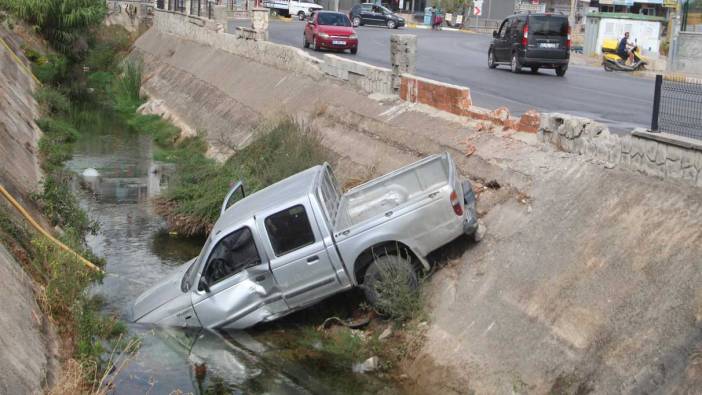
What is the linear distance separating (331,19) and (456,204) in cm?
2908

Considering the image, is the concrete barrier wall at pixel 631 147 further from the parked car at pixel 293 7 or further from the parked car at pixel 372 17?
the parked car at pixel 293 7

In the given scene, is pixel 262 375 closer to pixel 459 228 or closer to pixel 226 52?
pixel 459 228

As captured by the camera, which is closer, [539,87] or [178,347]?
[178,347]

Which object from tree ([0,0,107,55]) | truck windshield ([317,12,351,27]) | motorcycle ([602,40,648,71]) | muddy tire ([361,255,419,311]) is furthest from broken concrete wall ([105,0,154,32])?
muddy tire ([361,255,419,311])

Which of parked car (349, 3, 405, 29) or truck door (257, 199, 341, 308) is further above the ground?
parked car (349, 3, 405, 29)

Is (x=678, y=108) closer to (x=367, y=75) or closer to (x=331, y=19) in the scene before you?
(x=367, y=75)

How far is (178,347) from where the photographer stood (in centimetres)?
1311

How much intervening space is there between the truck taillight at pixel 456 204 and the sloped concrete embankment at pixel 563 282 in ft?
3.26

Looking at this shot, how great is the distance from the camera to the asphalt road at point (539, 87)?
21.2 meters

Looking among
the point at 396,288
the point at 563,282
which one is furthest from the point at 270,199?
the point at 563,282

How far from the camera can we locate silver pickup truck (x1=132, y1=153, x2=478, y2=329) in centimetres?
1240

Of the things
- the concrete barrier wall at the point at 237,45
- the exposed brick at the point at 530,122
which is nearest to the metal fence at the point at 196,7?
the concrete barrier wall at the point at 237,45

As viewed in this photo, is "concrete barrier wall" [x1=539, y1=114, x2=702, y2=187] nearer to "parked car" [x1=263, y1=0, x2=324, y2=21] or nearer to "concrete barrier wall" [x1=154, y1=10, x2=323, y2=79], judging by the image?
"concrete barrier wall" [x1=154, y1=10, x2=323, y2=79]

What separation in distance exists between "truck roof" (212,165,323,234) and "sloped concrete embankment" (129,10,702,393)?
2.28 m
